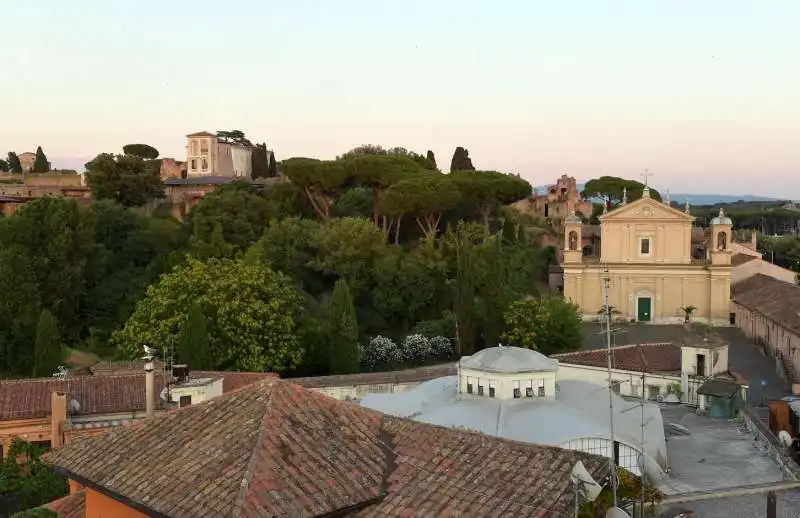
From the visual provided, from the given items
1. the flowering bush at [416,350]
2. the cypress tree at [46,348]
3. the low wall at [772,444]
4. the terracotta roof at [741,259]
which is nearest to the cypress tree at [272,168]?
the flowering bush at [416,350]

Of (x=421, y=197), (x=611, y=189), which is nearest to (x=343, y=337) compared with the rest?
(x=421, y=197)

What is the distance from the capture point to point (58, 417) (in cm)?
1691

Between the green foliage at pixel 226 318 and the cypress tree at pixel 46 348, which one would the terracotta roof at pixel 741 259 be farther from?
the cypress tree at pixel 46 348

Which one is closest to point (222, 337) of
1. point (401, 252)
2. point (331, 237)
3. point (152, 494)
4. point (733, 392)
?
point (331, 237)

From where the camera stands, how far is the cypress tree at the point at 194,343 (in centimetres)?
2342

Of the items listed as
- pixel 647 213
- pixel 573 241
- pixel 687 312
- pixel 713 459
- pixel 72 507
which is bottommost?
pixel 713 459

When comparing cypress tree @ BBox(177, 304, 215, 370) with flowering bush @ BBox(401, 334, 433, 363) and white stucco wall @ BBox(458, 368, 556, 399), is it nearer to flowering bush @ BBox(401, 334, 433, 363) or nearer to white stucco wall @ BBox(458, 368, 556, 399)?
flowering bush @ BBox(401, 334, 433, 363)

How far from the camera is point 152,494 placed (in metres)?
6.86

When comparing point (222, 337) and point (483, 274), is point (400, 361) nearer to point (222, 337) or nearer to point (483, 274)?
point (483, 274)

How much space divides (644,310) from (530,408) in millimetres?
23249

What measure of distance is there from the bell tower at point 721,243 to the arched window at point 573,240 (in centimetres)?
649

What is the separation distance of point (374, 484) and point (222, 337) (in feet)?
63.2

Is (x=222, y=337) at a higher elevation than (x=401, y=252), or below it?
below

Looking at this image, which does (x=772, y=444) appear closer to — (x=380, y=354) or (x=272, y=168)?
(x=380, y=354)
